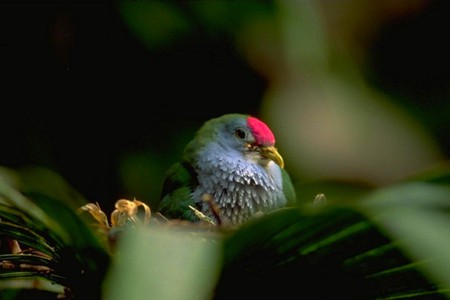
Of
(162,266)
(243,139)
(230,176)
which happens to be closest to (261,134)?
(243,139)

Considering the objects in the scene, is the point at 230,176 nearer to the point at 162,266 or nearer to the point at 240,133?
the point at 240,133

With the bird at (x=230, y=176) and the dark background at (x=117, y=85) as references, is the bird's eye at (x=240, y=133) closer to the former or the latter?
the bird at (x=230, y=176)

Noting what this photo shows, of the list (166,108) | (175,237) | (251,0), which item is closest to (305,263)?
(175,237)

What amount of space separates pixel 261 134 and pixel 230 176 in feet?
0.53

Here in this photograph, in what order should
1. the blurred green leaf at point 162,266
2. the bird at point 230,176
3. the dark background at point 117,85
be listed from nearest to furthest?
the blurred green leaf at point 162,266, the bird at point 230,176, the dark background at point 117,85

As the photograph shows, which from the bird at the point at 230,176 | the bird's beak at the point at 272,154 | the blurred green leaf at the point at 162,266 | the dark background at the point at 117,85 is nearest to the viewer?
the blurred green leaf at the point at 162,266

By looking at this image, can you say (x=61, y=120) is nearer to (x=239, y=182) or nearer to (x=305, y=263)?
(x=239, y=182)

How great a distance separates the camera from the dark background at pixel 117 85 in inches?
96.2

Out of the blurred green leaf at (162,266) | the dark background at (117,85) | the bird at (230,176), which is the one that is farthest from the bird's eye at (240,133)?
the blurred green leaf at (162,266)

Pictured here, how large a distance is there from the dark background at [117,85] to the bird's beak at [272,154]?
1.47 feet

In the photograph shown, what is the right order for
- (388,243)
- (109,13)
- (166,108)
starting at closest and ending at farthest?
(388,243), (109,13), (166,108)

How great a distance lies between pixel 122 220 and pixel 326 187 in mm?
348

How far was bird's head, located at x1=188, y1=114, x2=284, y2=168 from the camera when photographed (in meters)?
2.18

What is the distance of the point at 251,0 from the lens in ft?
7.47
